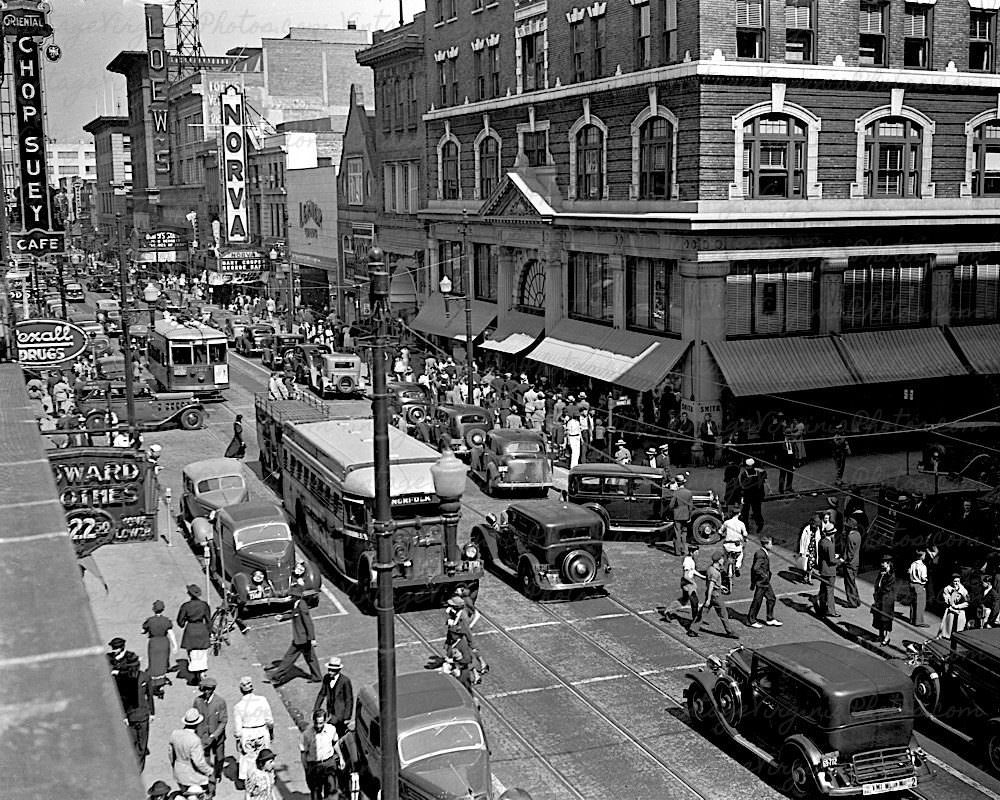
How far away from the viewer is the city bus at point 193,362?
46.9m

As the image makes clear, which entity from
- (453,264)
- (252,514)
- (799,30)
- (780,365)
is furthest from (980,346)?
(252,514)

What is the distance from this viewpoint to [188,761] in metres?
14.0

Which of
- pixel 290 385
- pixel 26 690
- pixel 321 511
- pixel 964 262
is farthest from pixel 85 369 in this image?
pixel 26 690

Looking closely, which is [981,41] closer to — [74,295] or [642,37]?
[642,37]

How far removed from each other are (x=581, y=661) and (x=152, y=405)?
2638 cm

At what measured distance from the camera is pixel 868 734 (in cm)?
1438

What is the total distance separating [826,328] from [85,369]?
2844 centimetres

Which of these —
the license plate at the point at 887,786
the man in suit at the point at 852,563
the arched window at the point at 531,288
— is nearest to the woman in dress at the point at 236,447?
the arched window at the point at 531,288

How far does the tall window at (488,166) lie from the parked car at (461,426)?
17.0 meters

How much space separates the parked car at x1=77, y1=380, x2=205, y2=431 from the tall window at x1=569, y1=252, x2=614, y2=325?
14423mm

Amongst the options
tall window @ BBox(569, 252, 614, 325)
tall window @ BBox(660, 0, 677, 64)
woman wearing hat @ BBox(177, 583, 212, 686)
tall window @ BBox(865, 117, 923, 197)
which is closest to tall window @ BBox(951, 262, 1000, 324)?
tall window @ BBox(865, 117, 923, 197)

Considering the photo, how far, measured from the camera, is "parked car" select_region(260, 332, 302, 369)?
182ft

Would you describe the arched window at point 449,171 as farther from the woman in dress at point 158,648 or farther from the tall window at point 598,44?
the woman in dress at point 158,648

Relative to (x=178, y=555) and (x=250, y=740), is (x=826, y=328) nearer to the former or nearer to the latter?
(x=178, y=555)
